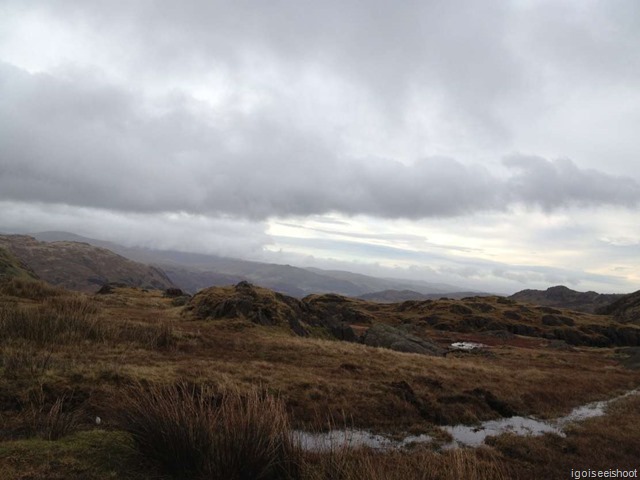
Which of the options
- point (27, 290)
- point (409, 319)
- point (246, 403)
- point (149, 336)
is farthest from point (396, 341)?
point (409, 319)

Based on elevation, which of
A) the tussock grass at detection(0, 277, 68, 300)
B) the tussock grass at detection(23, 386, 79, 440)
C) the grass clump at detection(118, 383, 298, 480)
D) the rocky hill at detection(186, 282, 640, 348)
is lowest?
the rocky hill at detection(186, 282, 640, 348)

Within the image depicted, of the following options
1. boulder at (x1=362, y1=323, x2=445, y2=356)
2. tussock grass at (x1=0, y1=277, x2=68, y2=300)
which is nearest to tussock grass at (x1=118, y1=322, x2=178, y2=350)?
tussock grass at (x1=0, y1=277, x2=68, y2=300)

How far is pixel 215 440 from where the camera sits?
7336mm

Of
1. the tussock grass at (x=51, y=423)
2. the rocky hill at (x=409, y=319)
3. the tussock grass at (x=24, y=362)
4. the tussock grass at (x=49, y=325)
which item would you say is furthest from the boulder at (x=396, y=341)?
the tussock grass at (x=51, y=423)

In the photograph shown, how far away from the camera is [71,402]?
40.9ft

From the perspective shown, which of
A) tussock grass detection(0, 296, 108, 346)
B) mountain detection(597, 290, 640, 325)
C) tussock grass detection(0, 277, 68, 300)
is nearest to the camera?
tussock grass detection(0, 296, 108, 346)

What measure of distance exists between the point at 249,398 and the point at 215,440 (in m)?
→ 1.02

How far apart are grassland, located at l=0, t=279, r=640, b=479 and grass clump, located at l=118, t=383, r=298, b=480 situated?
0.15 feet

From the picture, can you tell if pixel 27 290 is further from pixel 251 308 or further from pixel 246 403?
pixel 246 403

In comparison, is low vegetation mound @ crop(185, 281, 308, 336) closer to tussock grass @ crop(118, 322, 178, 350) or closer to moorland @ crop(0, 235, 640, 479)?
moorland @ crop(0, 235, 640, 479)

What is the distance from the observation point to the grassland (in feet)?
25.1

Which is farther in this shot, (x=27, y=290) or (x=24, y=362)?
(x=27, y=290)

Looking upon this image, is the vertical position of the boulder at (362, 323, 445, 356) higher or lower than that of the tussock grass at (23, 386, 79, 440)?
lower

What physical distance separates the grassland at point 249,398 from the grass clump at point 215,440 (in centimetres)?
5
